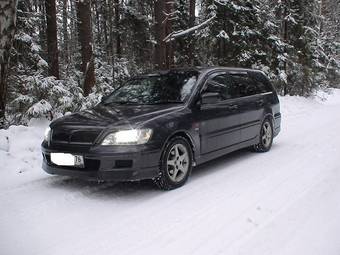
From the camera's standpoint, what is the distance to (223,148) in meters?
6.74

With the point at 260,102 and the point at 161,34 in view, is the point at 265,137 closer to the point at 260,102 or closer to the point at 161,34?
the point at 260,102

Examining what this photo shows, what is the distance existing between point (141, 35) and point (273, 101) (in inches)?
584

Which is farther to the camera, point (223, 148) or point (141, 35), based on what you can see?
point (141, 35)

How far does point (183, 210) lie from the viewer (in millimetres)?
4844

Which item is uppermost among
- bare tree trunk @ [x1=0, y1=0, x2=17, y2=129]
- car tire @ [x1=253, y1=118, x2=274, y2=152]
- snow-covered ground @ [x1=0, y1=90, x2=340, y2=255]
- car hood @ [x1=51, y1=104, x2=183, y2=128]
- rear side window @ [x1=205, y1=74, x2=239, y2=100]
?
bare tree trunk @ [x1=0, y1=0, x2=17, y2=129]

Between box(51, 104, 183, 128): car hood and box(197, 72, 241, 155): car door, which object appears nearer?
box(51, 104, 183, 128): car hood

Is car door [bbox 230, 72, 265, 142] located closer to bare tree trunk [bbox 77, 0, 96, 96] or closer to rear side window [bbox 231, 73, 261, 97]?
rear side window [bbox 231, 73, 261, 97]

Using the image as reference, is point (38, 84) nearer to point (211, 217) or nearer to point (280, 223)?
point (211, 217)

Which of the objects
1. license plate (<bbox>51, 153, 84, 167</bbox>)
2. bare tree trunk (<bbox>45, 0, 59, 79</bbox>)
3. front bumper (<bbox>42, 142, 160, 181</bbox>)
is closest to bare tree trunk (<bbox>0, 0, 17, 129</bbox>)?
license plate (<bbox>51, 153, 84, 167</bbox>)

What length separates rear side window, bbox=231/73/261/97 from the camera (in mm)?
7496

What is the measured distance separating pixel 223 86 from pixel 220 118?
685 millimetres

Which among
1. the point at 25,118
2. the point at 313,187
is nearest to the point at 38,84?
the point at 25,118

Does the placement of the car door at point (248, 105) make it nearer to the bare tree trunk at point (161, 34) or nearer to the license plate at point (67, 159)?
the license plate at point (67, 159)

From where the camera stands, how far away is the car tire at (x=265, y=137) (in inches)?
320
